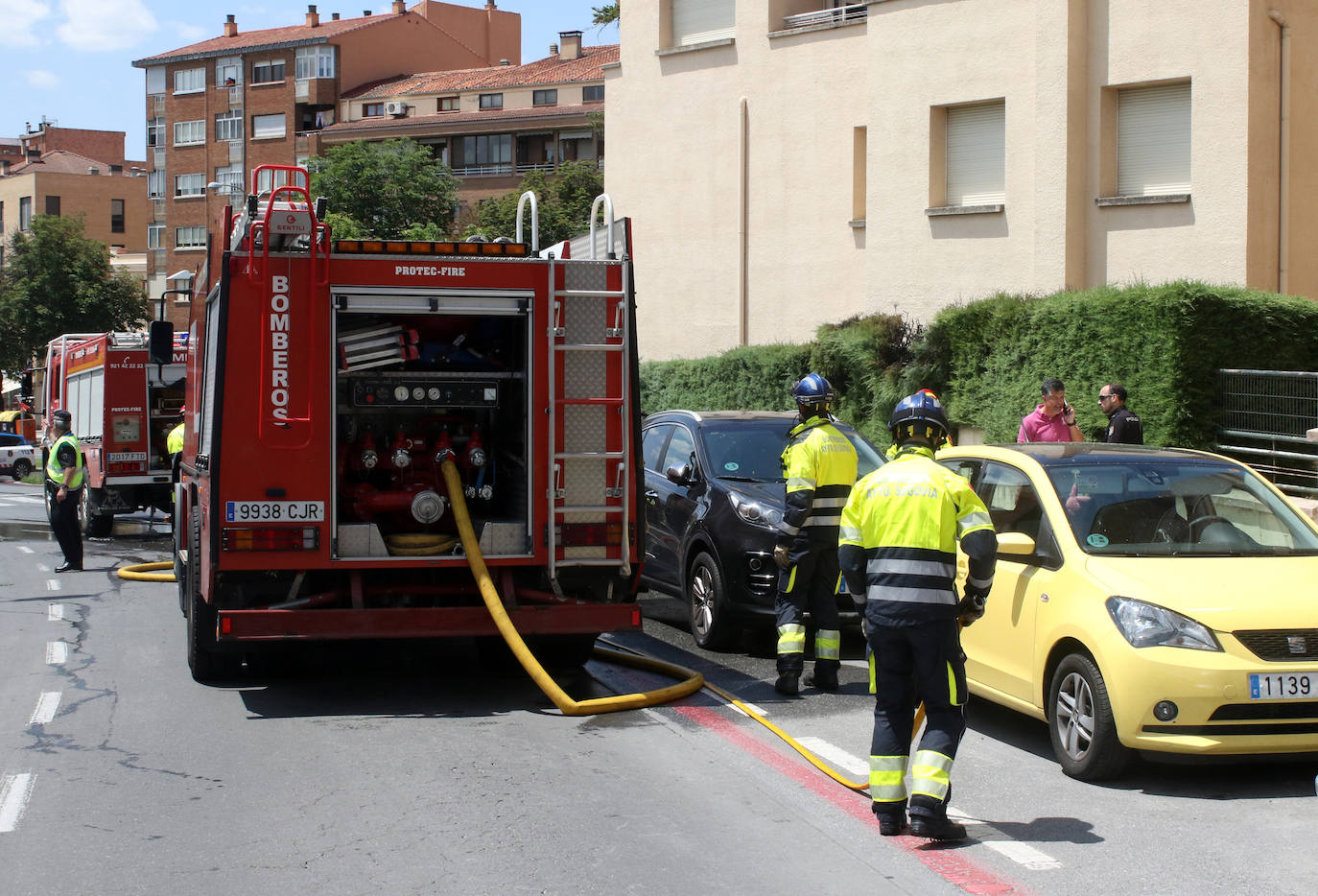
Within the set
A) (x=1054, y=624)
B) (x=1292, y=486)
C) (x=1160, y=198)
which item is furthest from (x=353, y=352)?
(x=1160, y=198)

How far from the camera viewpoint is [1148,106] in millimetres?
18062

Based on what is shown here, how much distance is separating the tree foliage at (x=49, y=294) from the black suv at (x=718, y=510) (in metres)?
52.1

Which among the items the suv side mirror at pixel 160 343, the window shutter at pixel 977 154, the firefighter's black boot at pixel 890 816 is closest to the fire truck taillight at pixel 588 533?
the firefighter's black boot at pixel 890 816

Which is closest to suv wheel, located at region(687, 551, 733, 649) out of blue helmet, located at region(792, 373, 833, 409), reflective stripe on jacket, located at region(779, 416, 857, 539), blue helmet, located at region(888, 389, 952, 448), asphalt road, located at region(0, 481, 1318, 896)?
asphalt road, located at region(0, 481, 1318, 896)

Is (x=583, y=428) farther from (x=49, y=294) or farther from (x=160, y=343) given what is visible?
(x=49, y=294)

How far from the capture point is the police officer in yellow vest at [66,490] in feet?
50.6

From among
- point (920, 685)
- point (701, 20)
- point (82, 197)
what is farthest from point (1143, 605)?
point (82, 197)

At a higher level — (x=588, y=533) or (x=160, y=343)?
(x=160, y=343)

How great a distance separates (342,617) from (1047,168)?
1340 cm

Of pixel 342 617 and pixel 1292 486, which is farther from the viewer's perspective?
pixel 1292 486

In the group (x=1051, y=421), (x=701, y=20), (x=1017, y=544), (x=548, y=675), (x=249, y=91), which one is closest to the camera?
(x=1017, y=544)

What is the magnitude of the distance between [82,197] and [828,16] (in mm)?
70431

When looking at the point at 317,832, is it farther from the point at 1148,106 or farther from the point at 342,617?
the point at 1148,106

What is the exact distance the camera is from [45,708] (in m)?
8.38
